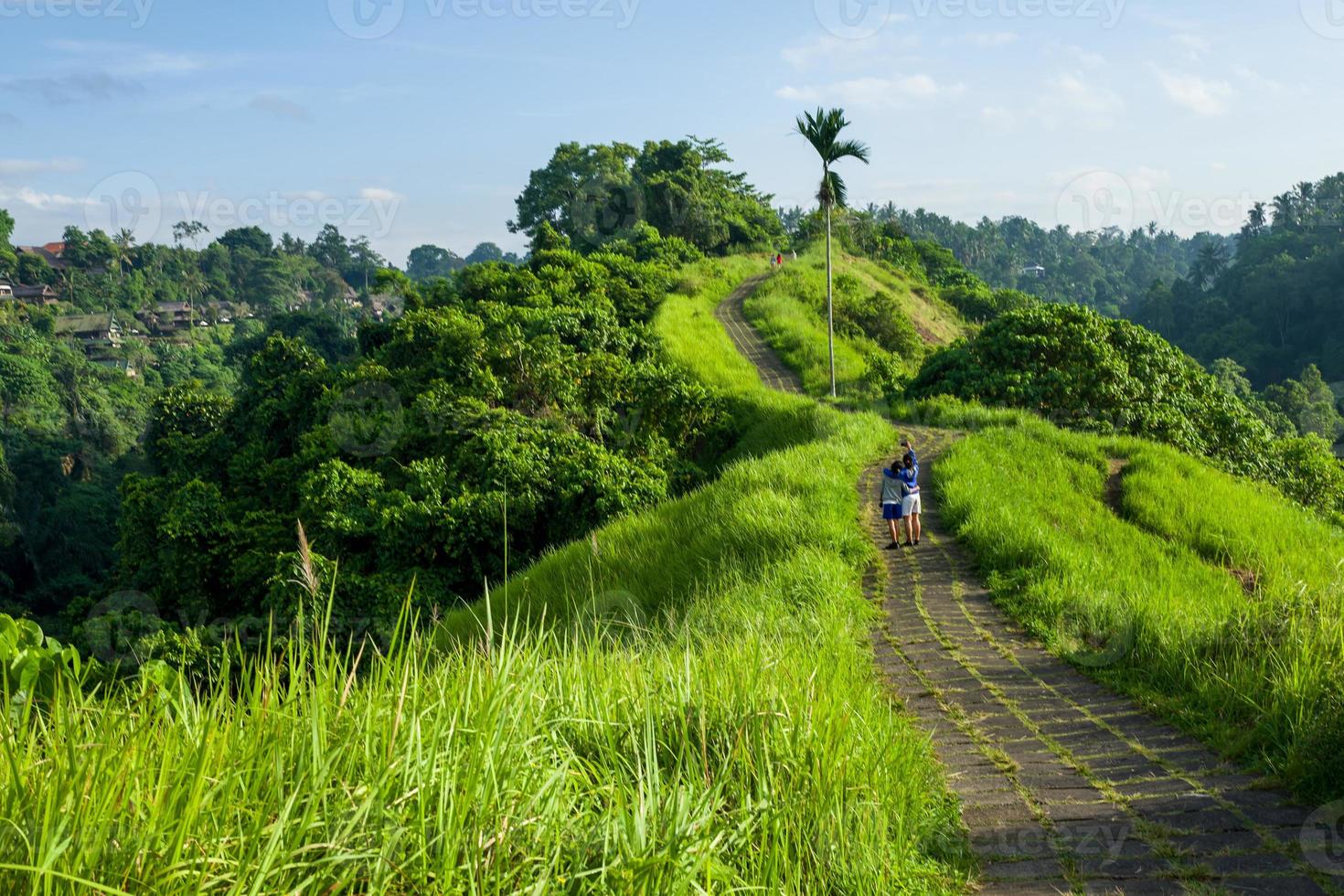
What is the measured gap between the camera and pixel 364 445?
18062 millimetres

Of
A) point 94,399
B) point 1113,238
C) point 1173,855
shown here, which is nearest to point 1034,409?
point 1173,855

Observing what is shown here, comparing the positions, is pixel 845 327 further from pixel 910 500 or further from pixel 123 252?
pixel 123 252

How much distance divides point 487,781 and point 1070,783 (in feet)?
9.78

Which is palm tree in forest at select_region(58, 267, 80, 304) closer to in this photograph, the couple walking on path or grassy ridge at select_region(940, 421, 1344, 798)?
grassy ridge at select_region(940, 421, 1344, 798)

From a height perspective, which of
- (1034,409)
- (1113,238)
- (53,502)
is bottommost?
(53,502)

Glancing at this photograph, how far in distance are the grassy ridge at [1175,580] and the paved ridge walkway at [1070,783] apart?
0.25m

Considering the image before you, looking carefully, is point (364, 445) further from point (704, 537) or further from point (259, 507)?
point (704, 537)

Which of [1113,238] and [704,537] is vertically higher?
[1113,238]

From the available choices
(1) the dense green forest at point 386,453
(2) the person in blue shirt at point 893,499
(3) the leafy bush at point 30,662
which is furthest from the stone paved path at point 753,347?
(3) the leafy bush at point 30,662

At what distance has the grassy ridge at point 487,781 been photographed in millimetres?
2029

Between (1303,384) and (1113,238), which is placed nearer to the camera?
(1303,384)

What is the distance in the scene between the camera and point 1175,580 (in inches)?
320

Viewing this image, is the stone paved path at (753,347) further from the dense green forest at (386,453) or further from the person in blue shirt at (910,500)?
the person in blue shirt at (910,500)

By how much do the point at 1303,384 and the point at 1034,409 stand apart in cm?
4294
